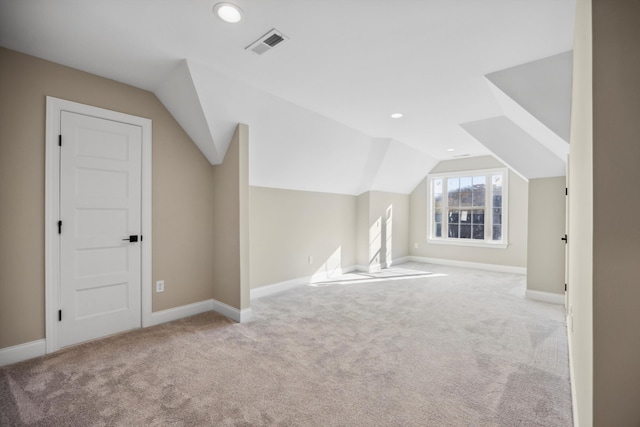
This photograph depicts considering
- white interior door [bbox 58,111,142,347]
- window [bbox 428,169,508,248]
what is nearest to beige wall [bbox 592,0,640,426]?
white interior door [bbox 58,111,142,347]

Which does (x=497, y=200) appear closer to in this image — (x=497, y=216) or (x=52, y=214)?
(x=497, y=216)

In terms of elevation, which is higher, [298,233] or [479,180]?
[479,180]

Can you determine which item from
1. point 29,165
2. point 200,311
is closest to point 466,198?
point 200,311

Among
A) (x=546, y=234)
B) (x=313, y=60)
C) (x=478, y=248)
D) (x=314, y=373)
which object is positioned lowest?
(x=314, y=373)

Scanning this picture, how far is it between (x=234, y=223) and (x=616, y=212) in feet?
10.2

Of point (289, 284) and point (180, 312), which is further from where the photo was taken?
point (289, 284)

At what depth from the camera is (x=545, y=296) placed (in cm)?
396

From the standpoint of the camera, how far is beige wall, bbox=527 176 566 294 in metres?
3.87

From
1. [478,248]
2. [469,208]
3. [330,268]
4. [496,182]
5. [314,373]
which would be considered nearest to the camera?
[314,373]

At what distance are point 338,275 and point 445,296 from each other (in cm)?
203

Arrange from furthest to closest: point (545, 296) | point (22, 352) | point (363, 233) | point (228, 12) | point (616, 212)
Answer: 1. point (363, 233)
2. point (545, 296)
3. point (22, 352)
4. point (228, 12)
5. point (616, 212)

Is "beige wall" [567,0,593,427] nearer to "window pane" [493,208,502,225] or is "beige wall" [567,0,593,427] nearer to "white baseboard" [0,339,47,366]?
"white baseboard" [0,339,47,366]

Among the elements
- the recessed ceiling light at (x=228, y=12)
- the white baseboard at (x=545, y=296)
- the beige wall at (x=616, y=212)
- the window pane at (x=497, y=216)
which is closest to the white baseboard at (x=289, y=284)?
the white baseboard at (x=545, y=296)

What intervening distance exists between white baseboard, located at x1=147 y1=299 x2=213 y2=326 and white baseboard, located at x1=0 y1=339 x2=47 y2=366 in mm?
858
